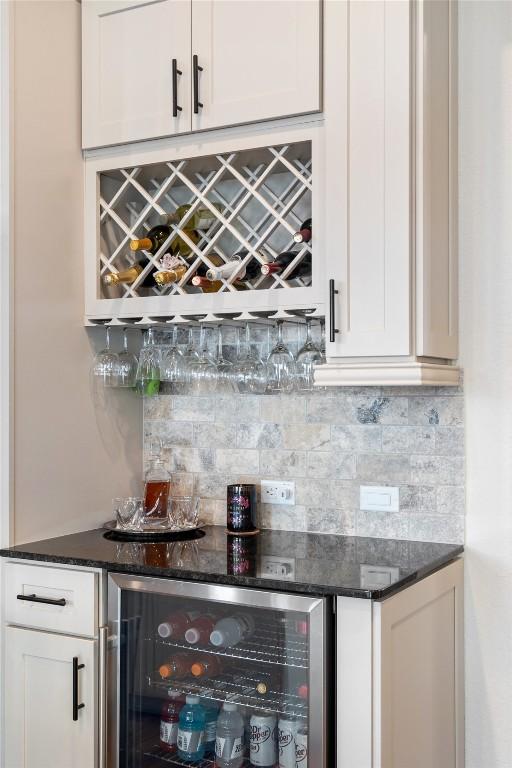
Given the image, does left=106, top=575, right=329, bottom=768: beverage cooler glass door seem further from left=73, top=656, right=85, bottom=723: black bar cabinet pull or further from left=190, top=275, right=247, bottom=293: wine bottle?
left=190, top=275, right=247, bottom=293: wine bottle

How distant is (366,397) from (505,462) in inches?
17.5

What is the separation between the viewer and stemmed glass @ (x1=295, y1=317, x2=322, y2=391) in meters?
2.36

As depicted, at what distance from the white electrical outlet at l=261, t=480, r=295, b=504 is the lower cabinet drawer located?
0.68m

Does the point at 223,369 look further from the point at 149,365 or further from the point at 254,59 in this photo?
the point at 254,59

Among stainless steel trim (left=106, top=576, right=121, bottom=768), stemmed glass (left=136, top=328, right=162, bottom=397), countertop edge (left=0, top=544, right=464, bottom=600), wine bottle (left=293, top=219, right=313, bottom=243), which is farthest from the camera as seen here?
stemmed glass (left=136, top=328, right=162, bottom=397)

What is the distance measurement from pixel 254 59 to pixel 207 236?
529 millimetres

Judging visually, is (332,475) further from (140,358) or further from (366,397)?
(140,358)

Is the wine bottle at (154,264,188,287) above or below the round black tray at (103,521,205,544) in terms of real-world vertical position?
above

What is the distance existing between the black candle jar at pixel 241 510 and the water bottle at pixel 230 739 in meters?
0.58

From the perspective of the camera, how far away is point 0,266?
7.39 ft

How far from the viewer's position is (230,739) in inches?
78.2

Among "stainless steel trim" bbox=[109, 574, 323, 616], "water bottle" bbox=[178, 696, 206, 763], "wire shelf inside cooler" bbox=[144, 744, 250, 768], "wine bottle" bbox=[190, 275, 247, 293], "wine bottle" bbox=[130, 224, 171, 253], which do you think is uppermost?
"wine bottle" bbox=[130, 224, 171, 253]

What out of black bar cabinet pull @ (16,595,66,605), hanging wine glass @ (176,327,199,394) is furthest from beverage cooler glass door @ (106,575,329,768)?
hanging wine glass @ (176,327,199,394)

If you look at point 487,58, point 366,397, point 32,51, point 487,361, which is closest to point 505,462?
point 487,361
